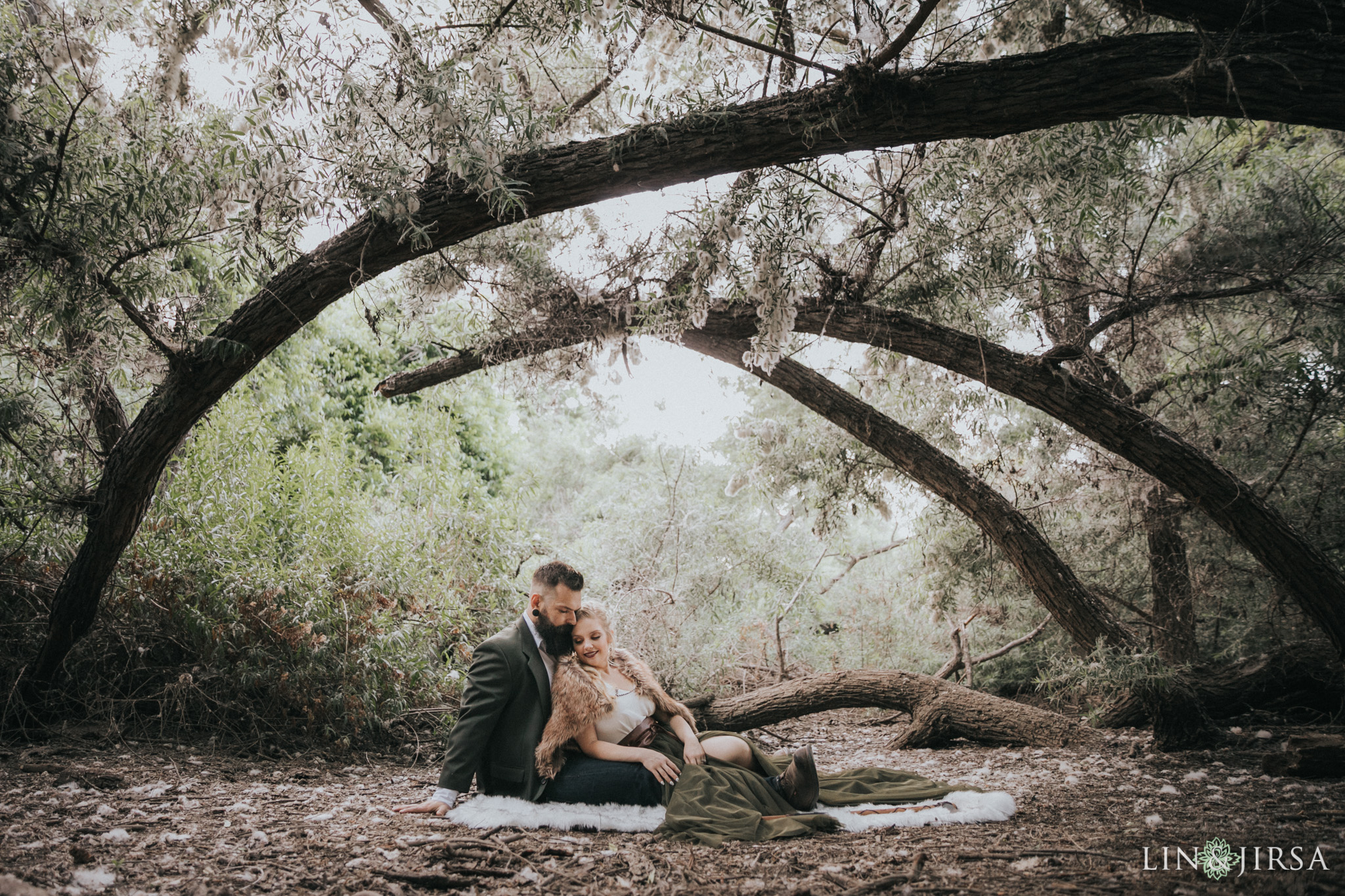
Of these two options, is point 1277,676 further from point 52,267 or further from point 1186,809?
point 52,267

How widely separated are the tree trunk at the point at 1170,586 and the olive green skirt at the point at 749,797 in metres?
3.85

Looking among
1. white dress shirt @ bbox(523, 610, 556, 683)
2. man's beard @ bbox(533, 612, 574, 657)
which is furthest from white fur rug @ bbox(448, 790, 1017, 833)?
man's beard @ bbox(533, 612, 574, 657)

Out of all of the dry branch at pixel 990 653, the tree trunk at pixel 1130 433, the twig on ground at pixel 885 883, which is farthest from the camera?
the dry branch at pixel 990 653

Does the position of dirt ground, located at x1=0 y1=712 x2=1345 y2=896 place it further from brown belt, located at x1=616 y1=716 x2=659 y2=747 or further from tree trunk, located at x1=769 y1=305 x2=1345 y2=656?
tree trunk, located at x1=769 y1=305 x2=1345 y2=656

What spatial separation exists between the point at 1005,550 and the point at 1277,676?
1806 mm

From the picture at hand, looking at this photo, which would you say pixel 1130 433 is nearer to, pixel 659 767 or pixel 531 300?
pixel 659 767

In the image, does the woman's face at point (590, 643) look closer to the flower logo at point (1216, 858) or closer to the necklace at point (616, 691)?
the necklace at point (616, 691)

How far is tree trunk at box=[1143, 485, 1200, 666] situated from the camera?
6.06 m

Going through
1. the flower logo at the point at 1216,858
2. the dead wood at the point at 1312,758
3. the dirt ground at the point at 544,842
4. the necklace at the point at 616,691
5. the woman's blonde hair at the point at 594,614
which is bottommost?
the dirt ground at the point at 544,842

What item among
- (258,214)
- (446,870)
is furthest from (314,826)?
(258,214)

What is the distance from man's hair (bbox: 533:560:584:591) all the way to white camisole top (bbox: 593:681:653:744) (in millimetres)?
463

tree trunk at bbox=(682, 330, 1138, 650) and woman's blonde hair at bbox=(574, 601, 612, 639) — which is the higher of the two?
tree trunk at bbox=(682, 330, 1138, 650)

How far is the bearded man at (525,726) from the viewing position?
3125 millimetres

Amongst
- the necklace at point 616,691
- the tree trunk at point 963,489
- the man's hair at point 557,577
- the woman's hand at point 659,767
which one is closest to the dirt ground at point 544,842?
the woman's hand at point 659,767
